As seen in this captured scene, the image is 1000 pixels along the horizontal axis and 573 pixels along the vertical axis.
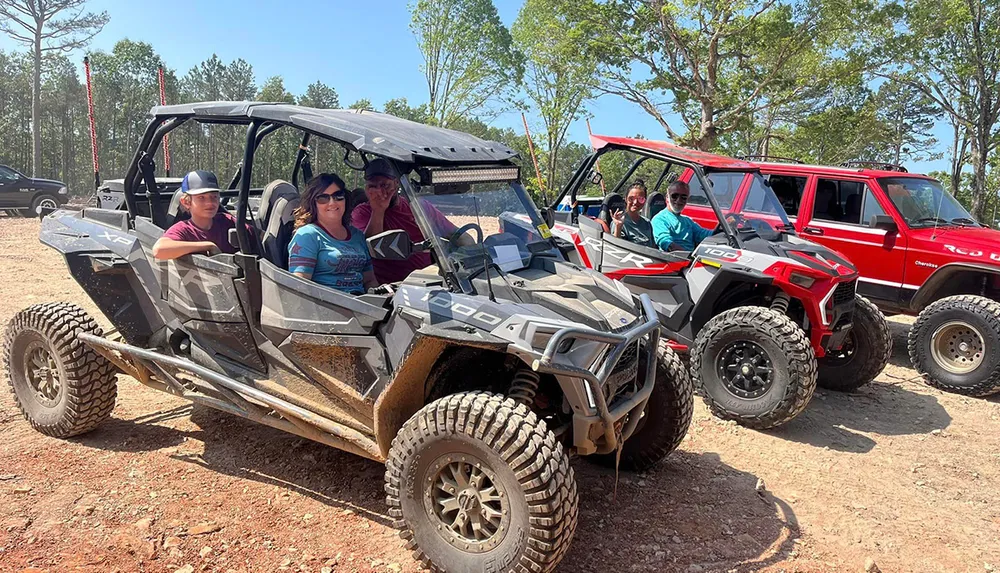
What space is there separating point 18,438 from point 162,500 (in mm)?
1606

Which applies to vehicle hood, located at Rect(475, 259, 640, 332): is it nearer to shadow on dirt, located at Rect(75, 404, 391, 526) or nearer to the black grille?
shadow on dirt, located at Rect(75, 404, 391, 526)

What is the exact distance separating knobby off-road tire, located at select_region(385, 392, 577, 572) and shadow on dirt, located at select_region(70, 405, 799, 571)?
49 centimetres

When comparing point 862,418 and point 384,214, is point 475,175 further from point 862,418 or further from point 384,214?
point 862,418

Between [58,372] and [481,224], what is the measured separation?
10.4 ft

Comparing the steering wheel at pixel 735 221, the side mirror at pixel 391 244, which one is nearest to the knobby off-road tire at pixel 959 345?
the steering wheel at pixel 735 221

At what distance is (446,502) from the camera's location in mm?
3428

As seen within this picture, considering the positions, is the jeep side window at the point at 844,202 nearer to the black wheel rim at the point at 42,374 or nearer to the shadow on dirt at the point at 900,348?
the shadow on dirt at the point at 900,348

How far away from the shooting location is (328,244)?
405 centimetres

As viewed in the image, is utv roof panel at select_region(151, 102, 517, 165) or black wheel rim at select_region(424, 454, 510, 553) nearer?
black wheel rim at select_region(424, 454, 510, 553)

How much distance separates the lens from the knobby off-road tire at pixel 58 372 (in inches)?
190

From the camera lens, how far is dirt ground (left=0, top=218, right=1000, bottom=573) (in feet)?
12.0

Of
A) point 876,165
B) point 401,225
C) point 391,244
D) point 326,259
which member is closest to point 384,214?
point 401,225

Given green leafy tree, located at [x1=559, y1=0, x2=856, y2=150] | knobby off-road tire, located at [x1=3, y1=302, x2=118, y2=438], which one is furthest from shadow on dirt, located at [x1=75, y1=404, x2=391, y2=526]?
green leafy tree, located at [x1=559, y1=0, x2=856, y2=150]

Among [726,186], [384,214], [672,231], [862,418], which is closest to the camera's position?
[384,214]
